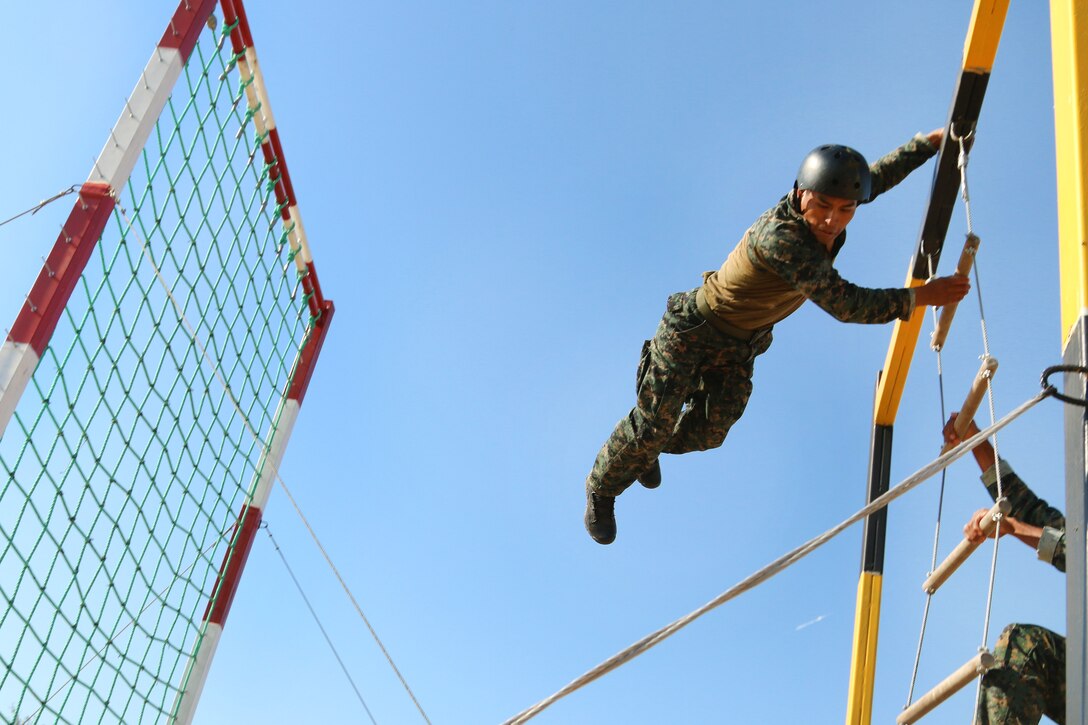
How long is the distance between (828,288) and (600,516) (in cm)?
165

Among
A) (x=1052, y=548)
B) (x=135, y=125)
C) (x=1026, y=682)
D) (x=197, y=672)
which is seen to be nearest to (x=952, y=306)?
(x=1052, y=548)

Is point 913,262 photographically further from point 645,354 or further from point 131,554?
point 131,554

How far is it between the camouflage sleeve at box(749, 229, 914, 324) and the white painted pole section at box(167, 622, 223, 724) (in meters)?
2.81

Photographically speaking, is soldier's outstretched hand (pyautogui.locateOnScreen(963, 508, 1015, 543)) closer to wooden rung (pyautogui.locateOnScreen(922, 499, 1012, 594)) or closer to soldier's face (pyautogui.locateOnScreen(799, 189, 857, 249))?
wooden rung (pyautogui.locateOnScreen(922, 499, 1012, 594))

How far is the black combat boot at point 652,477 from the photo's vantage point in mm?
5090

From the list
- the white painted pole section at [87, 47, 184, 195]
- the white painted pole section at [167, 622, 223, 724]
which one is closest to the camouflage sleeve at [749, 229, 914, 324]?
the white painted pole section at [87, 47, 184, 195]

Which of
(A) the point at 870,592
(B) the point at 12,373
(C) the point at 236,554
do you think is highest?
(A) the point at 870,592

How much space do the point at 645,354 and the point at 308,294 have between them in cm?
197

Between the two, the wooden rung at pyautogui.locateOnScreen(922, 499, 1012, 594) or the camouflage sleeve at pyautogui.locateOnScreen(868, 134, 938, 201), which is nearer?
the wooden rung at pyautogui.locateOnScreen(922, 499, 1012, 594)

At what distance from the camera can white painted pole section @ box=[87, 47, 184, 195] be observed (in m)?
4.05

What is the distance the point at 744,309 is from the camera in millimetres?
4438

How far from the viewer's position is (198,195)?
5.00m

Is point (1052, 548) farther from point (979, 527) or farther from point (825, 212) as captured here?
point (825, 212)

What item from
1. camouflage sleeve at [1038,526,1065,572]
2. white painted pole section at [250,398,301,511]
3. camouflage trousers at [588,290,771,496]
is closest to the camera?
camouflage sleeve at [1038,526,1065,572]
